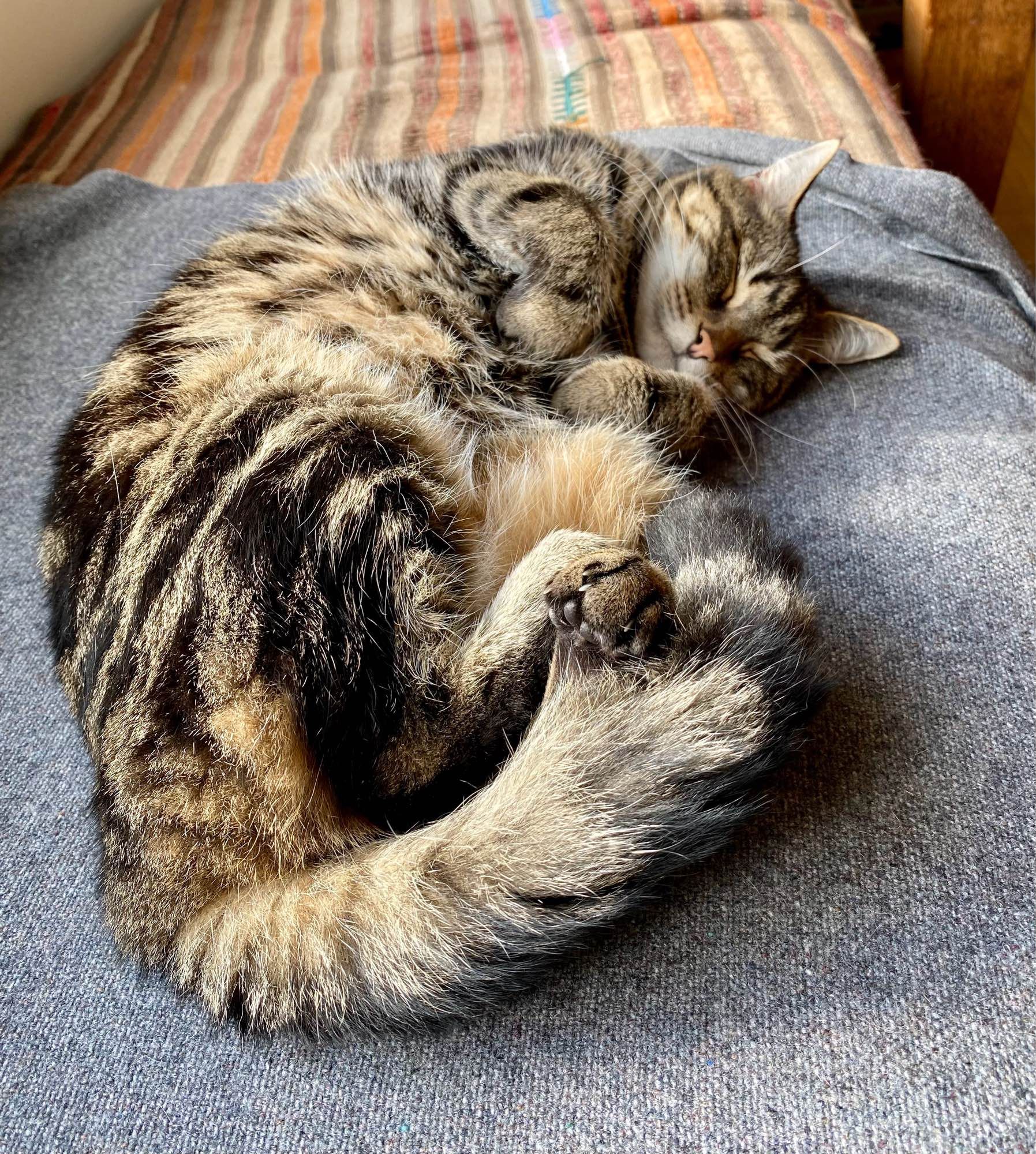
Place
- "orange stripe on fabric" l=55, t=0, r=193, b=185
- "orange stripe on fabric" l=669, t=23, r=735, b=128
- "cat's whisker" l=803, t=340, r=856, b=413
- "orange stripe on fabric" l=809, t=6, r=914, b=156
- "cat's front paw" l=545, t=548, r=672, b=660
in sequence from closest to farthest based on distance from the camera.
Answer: "cat's front paw" l=545, t=548, r=672, b=660
"cat's whisker" l=803, t=340, r=856, b=413
"orange stripe on fabric" l=809, t=6, r=914, b=156
"orange stripe on fabric" l=669, t=23, r=735, b=128
"orange stripe on fabric" l=55, t=0, r=193, b=185

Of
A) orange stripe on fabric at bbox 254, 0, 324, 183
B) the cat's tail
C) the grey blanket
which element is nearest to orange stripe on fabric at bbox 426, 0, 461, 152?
orange stripe on fabric at bbox 254, 0, 324, 183

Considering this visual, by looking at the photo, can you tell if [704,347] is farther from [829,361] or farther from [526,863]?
[526,863]

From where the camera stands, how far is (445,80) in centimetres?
213

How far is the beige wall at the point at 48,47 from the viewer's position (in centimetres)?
198

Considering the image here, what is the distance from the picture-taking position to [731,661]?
82cm

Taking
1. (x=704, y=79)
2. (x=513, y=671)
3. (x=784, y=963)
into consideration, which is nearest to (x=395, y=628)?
(x=513, y=671)

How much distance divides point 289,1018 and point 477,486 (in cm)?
67

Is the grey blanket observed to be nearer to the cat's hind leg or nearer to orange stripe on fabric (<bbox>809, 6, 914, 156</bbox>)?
the cat's hind leg

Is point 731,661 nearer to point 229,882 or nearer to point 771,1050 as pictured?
point 771,1050

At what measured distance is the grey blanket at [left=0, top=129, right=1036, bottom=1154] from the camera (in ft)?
2.36

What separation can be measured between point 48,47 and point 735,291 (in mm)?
1863

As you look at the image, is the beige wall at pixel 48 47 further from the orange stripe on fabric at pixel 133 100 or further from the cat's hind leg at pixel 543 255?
the cat's hind leg at pixel 543 255

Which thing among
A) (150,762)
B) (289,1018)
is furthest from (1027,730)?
(150,762)

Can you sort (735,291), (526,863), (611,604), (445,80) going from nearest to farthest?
(526,863)
(611,604)
(735,291)
(445,80)
